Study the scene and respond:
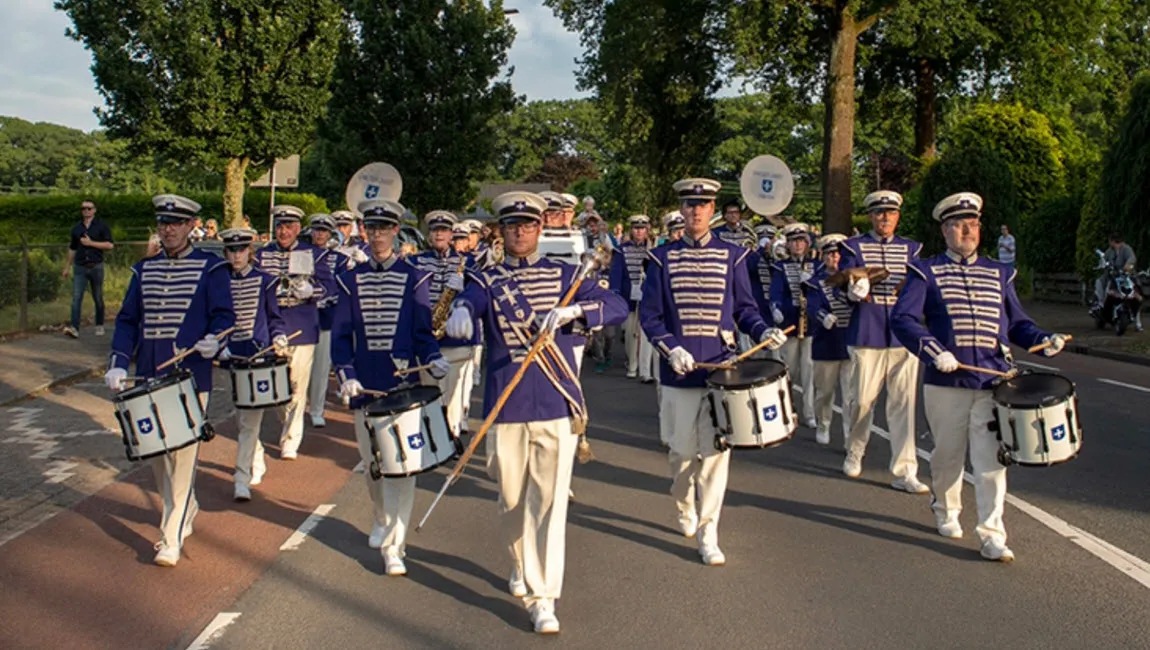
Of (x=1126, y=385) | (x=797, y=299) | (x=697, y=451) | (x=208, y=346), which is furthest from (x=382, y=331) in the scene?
(x=1126, y=385)

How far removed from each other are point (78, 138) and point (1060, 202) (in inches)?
4631

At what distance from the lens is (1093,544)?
738 cm

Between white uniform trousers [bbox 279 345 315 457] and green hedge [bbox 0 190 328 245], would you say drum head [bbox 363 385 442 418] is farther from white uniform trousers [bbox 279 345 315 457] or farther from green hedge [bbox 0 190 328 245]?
green hedge [bbox 0 190 328 245]

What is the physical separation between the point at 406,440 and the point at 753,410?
6.74 feet

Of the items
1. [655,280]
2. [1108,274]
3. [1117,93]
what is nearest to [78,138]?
[1117,93]

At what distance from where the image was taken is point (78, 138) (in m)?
127

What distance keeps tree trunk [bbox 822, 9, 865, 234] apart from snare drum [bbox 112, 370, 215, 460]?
25.1 metres

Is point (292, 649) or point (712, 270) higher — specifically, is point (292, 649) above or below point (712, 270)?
below

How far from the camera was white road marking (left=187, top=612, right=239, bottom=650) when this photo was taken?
5.66 meters

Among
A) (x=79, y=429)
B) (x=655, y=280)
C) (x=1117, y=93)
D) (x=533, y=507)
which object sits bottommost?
(x=79, y=429)

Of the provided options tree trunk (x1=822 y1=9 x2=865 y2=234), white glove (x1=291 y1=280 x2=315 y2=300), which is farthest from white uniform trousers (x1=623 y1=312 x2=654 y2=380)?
tree trunk (x1=822 y1=9 x2=865 y2=234)

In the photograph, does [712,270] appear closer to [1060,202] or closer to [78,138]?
[1060,202]

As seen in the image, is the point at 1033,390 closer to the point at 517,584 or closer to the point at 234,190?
the point at 517,584

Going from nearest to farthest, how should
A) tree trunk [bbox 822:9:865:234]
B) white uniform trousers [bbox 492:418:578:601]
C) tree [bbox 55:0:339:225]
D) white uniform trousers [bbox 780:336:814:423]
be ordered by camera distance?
1. white uniform trousers [bbox 492:418:578:601]
2. white uniform trousers [bbox 780:336:814:423]
3. tree [bbox 55:0:339:225]
4. tree trunk [bbox 822:9:865:234]
